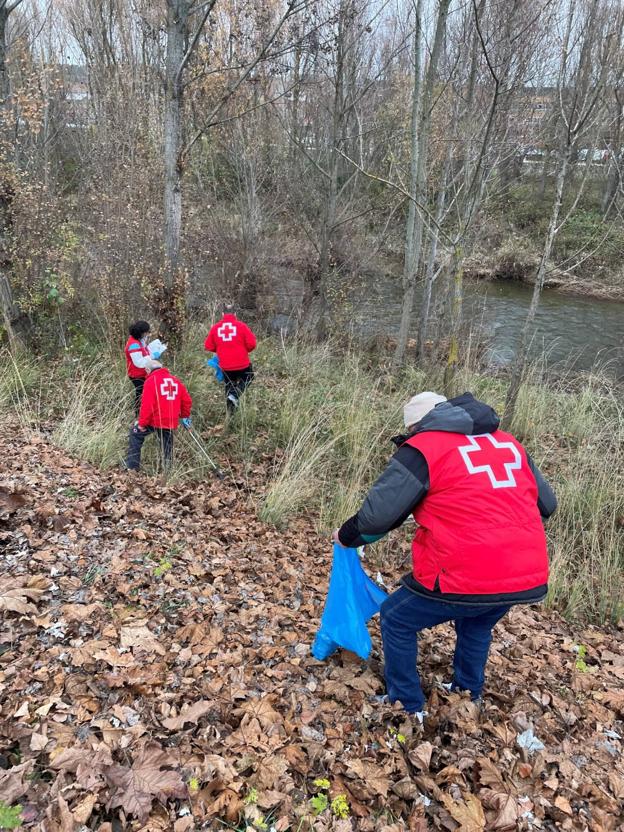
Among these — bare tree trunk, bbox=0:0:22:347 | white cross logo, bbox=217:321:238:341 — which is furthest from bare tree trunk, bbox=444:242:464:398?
bare tree trunk, bbox=0:0:22:347

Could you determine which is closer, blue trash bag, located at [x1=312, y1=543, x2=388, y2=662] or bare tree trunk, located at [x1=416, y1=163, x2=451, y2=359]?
blue trash bag, located at [x1=312, y1=543, x2=388, y2=662]

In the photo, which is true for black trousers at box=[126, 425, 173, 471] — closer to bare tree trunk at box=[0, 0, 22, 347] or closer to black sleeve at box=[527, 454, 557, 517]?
bare tree trunk at box=[0, 0, 22, 347]

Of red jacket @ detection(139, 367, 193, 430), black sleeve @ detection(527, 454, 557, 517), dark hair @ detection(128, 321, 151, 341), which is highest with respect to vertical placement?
black sleeve @ detection(527, 454, 557, 517)

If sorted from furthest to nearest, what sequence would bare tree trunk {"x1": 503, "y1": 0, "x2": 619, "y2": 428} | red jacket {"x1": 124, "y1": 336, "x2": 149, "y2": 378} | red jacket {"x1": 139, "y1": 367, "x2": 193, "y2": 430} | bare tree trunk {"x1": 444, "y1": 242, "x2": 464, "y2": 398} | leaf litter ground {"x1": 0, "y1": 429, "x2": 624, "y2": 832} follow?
red jacket {"x1": 124, "y1": 336, "x2": 149, "y2": 378} < bare tree trunk {"x1": 444, "y1": 242, "x2": 464, "y2": 398} < red jacket {"x1": 139, "y1": 367, "x2": 193, "y2": 430} < bare tree trunk {"x1": 503, "y1": 0, "x2": 619, "y2": 428} < leaf litter ground {"x1": 0, "y1": 429, "x2": 624, "y2": 832}

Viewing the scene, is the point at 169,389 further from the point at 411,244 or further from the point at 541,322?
the point at 541,322

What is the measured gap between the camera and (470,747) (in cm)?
253

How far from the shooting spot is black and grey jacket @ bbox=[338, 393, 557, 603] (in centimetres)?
231

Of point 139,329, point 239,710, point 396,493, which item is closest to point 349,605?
point 239,710

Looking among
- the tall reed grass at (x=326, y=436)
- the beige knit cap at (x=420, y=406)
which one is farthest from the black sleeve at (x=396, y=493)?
the tall reed grass at (x=326, y=436)

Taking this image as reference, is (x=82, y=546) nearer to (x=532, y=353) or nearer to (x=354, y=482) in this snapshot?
(x=354, y=482)

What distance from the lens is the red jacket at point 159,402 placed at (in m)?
5.49

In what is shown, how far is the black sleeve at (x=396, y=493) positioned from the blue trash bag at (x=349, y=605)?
51cm

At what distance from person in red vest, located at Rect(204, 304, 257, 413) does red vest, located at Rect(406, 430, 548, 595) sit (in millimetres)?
4959

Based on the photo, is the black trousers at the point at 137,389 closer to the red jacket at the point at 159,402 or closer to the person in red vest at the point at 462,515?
the red jacket at the point at 159,402
